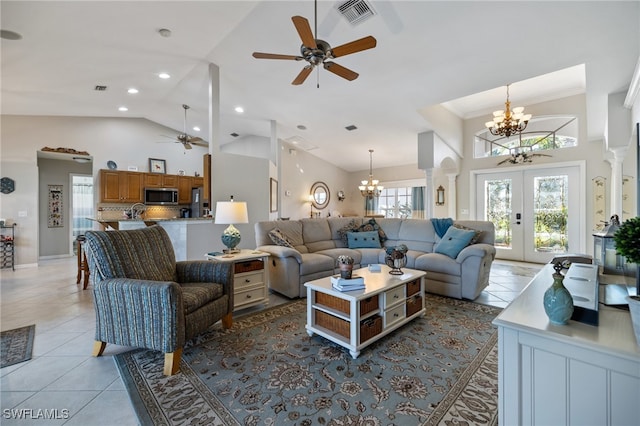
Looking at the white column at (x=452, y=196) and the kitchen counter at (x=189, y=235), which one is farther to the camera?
the white column at (x=452, y=196)

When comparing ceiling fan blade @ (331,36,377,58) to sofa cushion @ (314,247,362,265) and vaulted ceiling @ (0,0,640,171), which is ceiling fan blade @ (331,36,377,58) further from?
sofa cushion @ (314,247,362,265)

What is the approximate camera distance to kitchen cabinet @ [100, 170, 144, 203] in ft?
20.2

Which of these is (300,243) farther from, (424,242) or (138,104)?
(138,104)

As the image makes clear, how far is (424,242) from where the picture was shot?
430cm

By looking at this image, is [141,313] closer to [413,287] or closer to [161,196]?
[413,287]

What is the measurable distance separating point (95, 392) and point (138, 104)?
571 cm

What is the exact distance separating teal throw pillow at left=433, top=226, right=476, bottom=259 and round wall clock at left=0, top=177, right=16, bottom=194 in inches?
307

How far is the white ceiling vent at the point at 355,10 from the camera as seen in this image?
2668 millimetres

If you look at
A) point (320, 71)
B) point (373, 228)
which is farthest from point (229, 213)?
point (373, 228)

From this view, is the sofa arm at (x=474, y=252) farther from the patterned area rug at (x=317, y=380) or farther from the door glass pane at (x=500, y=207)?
the door glass pane at (x=500, y=207)

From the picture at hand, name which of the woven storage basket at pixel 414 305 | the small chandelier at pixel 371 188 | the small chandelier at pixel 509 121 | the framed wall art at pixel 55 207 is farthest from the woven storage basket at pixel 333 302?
the framed wall art at pixel 55 207

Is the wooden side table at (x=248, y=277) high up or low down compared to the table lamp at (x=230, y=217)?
down

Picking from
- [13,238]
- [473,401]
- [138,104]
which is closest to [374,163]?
[138,104]

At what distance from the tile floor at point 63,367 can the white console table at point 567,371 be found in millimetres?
1805
